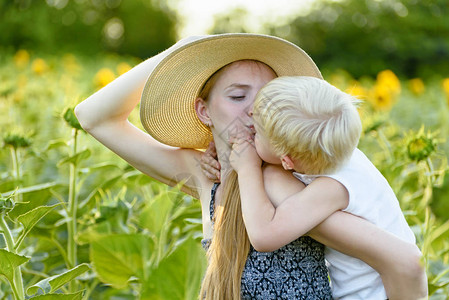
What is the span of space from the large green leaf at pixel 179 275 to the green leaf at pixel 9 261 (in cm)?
58

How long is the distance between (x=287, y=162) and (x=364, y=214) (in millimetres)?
152

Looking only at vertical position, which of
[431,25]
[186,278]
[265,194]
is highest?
[186,278]

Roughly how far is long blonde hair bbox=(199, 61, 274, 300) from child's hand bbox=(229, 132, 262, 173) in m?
0.06

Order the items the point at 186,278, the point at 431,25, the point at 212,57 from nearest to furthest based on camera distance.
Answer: the point at 186,278 → the point at 212,57 → the point at 431,25

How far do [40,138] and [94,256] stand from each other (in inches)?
86.3

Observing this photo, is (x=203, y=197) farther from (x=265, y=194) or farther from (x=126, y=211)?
(x=265, y=194)

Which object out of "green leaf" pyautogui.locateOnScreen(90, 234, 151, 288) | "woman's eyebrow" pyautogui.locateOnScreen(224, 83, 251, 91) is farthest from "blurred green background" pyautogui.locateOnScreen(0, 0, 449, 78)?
"green leaf" pyautogui.locateOnScreen(90, 234, 151, 288)

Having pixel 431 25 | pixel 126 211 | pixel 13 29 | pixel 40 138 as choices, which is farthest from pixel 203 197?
pixel 431 25

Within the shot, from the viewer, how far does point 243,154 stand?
1.24m

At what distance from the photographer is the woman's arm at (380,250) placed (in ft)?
3.73

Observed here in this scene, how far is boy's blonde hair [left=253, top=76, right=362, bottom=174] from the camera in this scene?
1.12 meters

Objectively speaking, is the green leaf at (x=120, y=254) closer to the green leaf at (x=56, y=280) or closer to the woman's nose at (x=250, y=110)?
the green leaf at (x=56, y=280)

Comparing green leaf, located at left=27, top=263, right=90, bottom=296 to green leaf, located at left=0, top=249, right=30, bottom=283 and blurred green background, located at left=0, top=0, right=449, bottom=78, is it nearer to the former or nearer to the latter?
green leaf, located at left=0, top=249, right=30, bottom=283

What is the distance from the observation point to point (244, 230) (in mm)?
→ 1237
